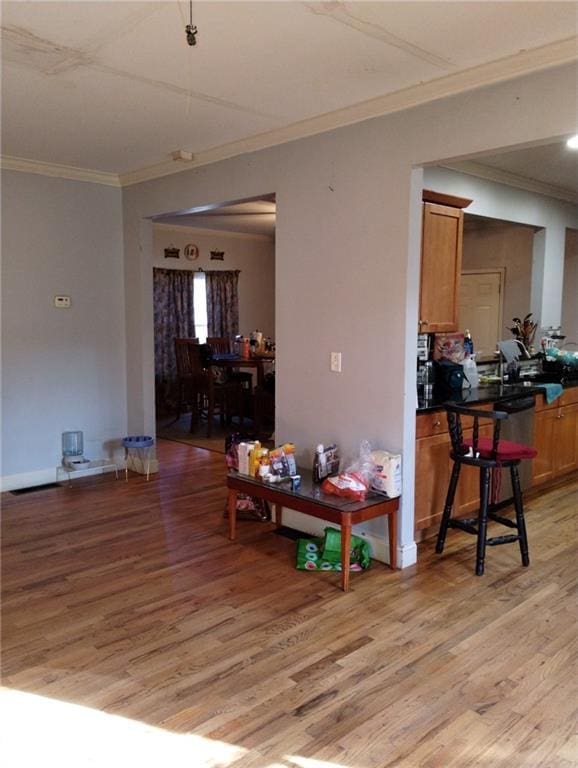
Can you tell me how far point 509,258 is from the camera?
21.2 feet

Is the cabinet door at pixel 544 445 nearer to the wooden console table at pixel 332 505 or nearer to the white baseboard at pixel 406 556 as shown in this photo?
the white baseboard at pixel 406 556

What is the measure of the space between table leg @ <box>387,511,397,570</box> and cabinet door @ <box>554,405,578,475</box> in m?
2.08

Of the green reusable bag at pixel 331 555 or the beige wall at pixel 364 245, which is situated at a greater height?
the beige wall at pixel 364 245

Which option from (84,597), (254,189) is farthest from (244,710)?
(254,189)

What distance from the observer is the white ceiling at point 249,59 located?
7.71 ft

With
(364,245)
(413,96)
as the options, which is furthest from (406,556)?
(413,96)

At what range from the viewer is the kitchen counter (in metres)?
3.71

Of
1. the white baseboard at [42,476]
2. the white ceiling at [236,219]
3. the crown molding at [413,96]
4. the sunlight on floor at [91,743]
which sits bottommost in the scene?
the sunlight on floor at [91,743]

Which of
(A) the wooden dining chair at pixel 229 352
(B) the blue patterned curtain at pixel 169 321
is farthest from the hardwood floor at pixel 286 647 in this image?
(B) the blue patterned curtain at pixel 169 321

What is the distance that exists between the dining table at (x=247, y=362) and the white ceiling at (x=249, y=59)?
328 centimetres

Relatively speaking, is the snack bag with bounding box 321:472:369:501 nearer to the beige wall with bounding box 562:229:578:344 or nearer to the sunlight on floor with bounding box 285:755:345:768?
the sunlight on floor with bounding box 285:755:345:768

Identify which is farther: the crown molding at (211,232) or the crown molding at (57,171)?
the crown molding at (211,232)

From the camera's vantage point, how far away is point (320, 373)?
379 centimetres

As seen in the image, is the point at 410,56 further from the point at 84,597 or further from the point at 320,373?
the point at 84,597
